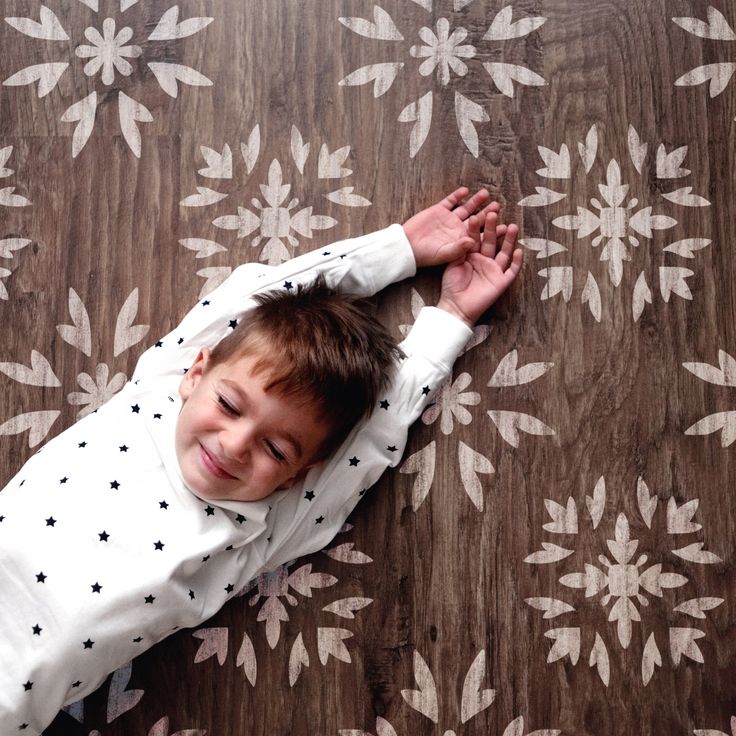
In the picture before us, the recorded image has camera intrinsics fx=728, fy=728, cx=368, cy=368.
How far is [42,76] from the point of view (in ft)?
3.52

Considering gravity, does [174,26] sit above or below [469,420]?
above

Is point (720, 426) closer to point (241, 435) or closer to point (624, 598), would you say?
point (624, 598)

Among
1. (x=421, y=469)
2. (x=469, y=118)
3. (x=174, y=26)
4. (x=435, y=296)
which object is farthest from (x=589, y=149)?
(x=174, y=26)

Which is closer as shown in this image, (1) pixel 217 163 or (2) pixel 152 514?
(2) pixel 152 514

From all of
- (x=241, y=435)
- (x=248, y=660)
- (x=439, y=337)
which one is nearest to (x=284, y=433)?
(x=241, y=435)

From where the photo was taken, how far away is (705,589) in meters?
1.03

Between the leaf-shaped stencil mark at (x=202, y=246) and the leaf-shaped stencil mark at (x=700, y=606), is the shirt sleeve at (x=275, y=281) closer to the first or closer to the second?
the leaf-shaped stencil mark at (x=202, y=246)

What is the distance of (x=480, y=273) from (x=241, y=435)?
416 mm

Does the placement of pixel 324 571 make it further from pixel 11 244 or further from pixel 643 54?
pixel 643 54

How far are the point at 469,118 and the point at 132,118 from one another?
49 centimetres

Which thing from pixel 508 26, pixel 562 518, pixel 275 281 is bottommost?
pixel 562 518

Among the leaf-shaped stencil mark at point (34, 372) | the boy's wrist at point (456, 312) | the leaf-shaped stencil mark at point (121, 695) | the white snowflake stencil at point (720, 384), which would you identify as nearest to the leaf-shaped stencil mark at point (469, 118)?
the boy's wrist at point (456, 312)

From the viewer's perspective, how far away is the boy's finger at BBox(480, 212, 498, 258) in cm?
103

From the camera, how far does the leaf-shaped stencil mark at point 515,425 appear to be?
104cm
